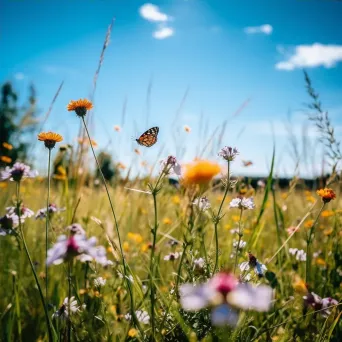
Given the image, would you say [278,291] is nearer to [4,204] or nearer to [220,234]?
[220,234]

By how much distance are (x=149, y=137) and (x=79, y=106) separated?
1.89 ft

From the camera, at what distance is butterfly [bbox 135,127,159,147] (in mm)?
1654

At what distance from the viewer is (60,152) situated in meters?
2.42

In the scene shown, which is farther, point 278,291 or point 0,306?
point 278,291

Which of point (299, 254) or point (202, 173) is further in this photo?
point (299, 254)

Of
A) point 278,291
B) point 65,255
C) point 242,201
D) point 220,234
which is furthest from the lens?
point 220,234

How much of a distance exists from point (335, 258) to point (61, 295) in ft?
4.52

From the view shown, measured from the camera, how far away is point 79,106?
1.18 metres

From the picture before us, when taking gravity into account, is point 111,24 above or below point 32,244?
above

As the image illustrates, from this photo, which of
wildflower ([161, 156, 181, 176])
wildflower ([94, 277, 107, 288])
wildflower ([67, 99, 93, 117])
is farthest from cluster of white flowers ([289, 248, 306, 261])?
wildflower ([67, 99, 93, 117])

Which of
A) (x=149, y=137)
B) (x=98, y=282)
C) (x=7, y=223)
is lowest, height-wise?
(x=98, y=282)

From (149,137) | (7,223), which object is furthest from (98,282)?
(149,137)

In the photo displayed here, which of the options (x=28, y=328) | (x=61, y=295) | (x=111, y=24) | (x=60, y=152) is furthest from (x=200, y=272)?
(x=60, y=152)

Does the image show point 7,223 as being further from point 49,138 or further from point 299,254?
point 299,254
